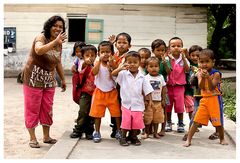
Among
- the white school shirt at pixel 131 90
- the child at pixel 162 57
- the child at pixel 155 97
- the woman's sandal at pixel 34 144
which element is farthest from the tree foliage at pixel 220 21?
the woman's sandal at pixel 34 144

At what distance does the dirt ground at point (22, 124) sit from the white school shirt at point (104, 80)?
1068 millimetres

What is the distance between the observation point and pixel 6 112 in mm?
7492

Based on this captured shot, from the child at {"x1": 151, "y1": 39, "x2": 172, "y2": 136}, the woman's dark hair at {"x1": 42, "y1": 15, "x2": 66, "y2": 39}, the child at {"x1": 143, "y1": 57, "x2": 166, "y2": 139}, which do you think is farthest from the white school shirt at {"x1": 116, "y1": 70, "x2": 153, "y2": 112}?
the woman's dark hair at {"x1": 42, "y1": 15, "x2": 66, "y2": 39}

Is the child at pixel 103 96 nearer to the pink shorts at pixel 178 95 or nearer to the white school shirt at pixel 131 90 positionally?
the white school shirt at pixel 131 90

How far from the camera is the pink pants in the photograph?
4.94 meters

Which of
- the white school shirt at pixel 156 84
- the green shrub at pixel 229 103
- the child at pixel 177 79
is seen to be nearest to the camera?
the white school shirt at pixel 156 84

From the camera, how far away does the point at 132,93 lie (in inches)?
191

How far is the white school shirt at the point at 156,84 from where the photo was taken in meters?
5.21

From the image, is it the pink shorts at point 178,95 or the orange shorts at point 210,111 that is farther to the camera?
the pink shorts at point 178,95

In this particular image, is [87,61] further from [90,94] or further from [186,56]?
[186,56]

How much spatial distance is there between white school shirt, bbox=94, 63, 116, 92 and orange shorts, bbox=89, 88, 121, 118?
2.2 inches

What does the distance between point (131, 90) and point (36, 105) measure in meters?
1.26

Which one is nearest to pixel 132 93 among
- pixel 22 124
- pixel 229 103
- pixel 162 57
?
pixel 162 57

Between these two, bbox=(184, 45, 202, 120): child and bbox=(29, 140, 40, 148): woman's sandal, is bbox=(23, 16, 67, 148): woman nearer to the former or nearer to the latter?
bbox=(29, 140, 40, 148): woman's sandal
